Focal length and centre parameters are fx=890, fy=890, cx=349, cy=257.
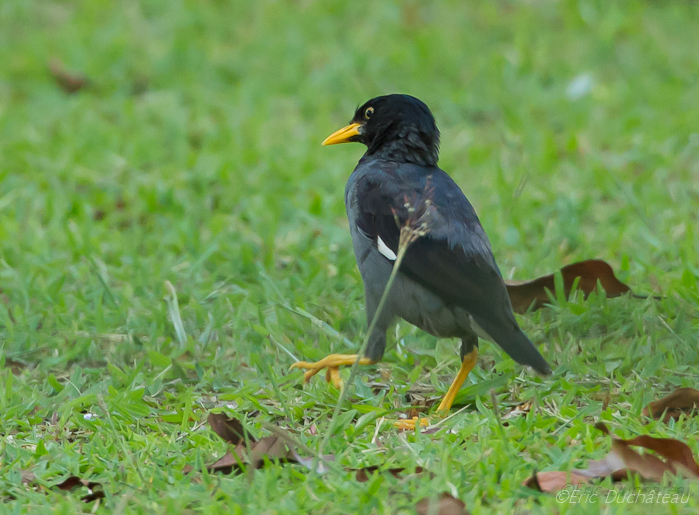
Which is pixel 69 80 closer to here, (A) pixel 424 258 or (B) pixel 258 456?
(A) pixel 424 258

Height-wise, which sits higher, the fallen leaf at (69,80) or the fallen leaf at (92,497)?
the fallen leaf at (69,80)

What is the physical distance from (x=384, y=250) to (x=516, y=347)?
2.01 feet

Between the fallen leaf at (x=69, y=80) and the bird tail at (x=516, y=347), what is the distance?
15.7 ft

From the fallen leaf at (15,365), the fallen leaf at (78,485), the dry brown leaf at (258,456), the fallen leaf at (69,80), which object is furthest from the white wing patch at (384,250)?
the fallen leaf at (69,80)

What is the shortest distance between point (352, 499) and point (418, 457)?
1.07 feet

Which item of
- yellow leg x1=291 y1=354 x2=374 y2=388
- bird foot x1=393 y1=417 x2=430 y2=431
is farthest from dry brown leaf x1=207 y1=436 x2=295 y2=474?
yellow leg x1=291 y1=354 x2=374 y2=388

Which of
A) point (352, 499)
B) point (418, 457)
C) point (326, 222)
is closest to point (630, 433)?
point (418, 457)

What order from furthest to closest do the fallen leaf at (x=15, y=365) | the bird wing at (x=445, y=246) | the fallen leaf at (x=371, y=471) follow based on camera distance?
the fallen leaf at (x=15, y=365)
the bird wing at (x=445, y=246)
the fallen leaf at (x=371, y=471)

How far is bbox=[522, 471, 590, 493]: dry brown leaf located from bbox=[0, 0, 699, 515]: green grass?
0.05m

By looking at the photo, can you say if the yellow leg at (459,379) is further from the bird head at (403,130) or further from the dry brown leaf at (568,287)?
the bird head at (403,130)

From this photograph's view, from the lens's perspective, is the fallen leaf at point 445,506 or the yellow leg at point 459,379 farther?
the yellow leg at point 459,379

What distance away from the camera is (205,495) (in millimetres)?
2617

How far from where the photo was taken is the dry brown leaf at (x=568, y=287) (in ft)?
12.9

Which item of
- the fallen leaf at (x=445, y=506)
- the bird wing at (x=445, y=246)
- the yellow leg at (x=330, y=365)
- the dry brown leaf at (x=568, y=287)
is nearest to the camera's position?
the fallen leaf at (x=445, y=506)
